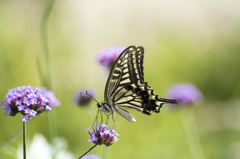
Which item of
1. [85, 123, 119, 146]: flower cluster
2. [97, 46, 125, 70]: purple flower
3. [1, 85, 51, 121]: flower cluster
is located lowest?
[85, 123, 119, 146]: flower cluster

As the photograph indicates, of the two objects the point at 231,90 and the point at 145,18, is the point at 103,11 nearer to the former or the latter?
the point at 145,18

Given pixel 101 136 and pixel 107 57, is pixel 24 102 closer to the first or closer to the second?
pixel 101 136

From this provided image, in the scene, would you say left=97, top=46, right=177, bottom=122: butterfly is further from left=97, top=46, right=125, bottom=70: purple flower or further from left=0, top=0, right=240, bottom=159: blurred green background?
left=0, top=0, right=240, bottom=159: blurred green background

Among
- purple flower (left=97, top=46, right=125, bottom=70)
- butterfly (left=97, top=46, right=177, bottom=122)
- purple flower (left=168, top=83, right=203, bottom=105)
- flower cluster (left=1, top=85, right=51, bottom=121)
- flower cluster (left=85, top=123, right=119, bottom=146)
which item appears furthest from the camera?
purple flower (left=168, top=83, right=203, bottom=105)

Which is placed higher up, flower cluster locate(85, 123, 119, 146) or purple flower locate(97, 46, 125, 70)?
purple flower locate(97, 46, 125, 70)

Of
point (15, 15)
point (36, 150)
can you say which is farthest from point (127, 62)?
point (15, 15)

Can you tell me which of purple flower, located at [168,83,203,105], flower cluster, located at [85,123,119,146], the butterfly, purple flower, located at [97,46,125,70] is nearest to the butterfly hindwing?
the butterfly

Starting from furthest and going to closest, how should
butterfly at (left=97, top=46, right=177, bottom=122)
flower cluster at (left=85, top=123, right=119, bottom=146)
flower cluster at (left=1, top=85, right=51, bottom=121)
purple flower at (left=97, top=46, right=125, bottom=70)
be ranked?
purple flower at (left=97, top=46, right=125, bottom=70)
butterfly at (left=97, top=46, right=177, bottom=122)
flower cluster at (left=85, top=123, right=119, bottom=146)
flower cluster at (left=1, top=85, right=51, bottom=121)
